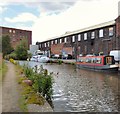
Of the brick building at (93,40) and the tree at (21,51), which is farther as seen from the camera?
the tree at (21,51)

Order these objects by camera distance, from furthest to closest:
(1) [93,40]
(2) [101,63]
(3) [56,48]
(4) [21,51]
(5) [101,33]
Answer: (3) [56,48]
(4) [21,51]
(1) [93,40]
(5) [101,33]
(2) [101,63]

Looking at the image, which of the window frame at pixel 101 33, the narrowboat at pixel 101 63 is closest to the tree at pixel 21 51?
the window frame at pixel 101 33

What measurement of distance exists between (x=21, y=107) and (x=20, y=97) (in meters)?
1.46

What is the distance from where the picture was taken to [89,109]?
28.7 feet

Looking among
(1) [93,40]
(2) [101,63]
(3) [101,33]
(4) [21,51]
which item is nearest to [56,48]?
(4) [21,51]

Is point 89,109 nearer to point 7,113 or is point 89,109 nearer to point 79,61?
point 7,113

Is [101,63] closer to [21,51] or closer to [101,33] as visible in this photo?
[101,33]

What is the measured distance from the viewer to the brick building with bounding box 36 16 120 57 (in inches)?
1425

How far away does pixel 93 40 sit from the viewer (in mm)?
41969

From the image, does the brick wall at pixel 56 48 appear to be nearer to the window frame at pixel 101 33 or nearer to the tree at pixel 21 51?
the tree at pixel 21 51

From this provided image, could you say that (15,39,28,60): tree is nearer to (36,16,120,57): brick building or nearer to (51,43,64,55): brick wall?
(51,43,64,55): brick wall

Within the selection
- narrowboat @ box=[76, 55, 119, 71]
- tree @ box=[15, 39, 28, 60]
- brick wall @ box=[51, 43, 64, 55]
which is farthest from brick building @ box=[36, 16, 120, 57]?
tree @ box=[15, 39, 28, 60]

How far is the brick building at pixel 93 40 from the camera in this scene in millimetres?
36188

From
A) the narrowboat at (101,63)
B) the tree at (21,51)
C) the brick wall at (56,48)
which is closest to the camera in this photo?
the narrowboat at (101,63)
